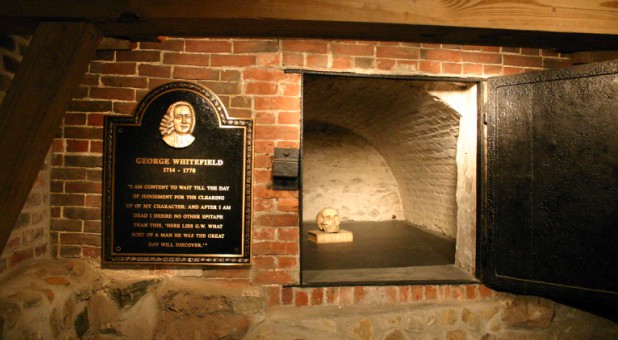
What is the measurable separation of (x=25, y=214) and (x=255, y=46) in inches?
72.0

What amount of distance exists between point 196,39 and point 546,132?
2.48 meters

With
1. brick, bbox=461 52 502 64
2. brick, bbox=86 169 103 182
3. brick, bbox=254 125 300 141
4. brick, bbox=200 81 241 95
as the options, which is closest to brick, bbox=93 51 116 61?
brick, bbox=200 81 241 95

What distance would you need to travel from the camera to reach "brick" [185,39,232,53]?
2527mm

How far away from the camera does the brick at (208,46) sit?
253 centimetres

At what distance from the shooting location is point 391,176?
6055 millimetres

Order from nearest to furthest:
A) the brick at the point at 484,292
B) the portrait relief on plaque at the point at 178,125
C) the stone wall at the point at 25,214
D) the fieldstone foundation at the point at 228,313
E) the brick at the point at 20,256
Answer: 1. the stone wall at the point at 25,214
2. the brick at the point at 20,256
3. the fieldstone foundation at the point at 228,313
4. the portrait relief on plaque at the point at 178,125
5. the brick at the point at 484,292

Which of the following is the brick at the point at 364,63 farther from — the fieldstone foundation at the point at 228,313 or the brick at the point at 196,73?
the fieldstone foundation at the point at 228,313

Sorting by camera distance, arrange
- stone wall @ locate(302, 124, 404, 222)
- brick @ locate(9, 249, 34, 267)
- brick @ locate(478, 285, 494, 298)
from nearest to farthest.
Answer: brick @ locate(9, 249, 34, 267), brick @ locate(478, 285, 494, 298), stone wall @ locate(302, 124, 404, 222)

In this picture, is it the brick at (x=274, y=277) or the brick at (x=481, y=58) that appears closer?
the brick at (x=274, y=277)

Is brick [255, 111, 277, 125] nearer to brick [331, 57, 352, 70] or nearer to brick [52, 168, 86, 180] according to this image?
brick [331, 57, 352, 70]

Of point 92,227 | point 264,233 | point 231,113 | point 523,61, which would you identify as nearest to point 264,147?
point 231,113

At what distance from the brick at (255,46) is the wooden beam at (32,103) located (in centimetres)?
116

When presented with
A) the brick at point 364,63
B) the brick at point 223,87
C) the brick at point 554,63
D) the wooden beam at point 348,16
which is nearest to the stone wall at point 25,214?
the wooden beam at point 348,16

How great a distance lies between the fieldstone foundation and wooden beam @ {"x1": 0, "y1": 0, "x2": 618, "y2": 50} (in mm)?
1565
